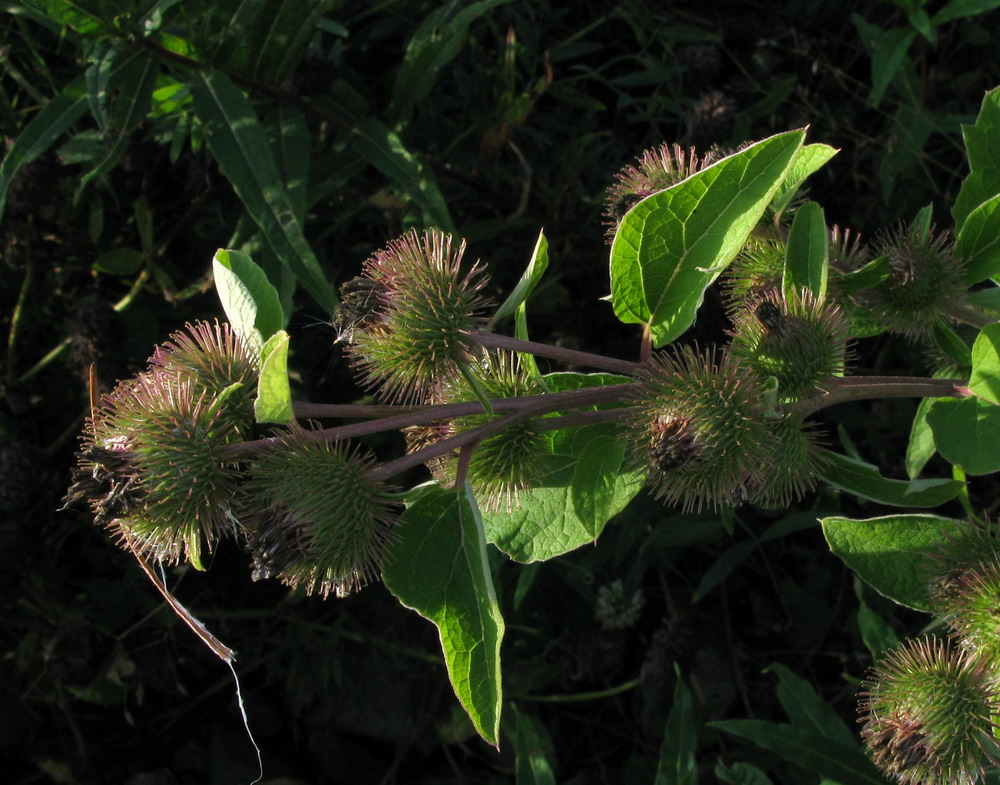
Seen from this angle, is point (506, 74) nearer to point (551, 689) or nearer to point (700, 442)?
point (700, 442)

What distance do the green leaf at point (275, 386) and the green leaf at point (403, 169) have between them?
5.13 feet

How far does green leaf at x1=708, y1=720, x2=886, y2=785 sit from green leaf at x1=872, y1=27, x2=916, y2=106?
2177mm

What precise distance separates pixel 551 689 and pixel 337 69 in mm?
2781

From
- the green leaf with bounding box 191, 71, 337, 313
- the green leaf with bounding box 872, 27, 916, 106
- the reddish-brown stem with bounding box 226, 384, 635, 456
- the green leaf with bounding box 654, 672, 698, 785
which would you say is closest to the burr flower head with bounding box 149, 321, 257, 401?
the reddish-brown stem with bounding box 226, 384, 635, 456

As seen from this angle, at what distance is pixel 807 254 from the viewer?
6.58ft

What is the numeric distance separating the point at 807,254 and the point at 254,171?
166cm

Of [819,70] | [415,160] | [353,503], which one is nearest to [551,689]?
[415,160]

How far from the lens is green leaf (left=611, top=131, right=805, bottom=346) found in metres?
1.69

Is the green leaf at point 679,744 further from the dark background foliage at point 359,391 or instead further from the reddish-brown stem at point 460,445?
the reddish-brown stem at point 460,445

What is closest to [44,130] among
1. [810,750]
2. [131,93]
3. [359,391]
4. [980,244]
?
[131,93]

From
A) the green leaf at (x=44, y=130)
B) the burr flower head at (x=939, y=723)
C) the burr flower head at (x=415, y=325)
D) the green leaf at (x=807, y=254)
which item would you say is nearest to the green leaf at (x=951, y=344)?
the green leaf at (x=807, y=254)

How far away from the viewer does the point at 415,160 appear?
10.2 feet

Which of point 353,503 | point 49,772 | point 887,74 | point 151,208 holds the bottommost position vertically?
point 49,772

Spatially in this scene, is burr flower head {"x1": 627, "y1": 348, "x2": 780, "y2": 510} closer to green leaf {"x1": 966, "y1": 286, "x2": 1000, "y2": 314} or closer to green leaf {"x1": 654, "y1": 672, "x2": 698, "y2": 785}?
green leaf {"x1": 966, "y1": 286, "x2": 1000, "y2": 314}
